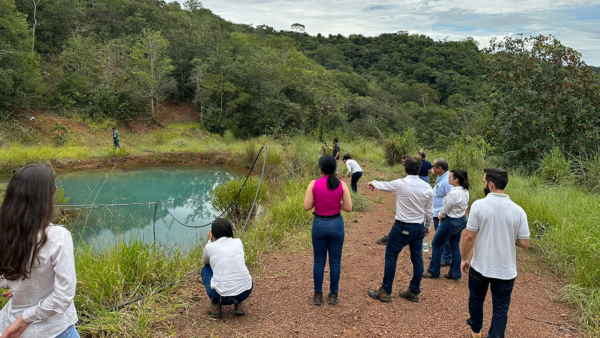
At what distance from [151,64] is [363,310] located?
22490mm

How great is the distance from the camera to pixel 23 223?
1.47 meters

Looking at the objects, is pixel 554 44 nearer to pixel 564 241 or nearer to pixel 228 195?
pixel 564 241

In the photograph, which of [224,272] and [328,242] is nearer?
[224,272]

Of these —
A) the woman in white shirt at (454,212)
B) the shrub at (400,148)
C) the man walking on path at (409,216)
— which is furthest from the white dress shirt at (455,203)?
the shrub at (400,148)

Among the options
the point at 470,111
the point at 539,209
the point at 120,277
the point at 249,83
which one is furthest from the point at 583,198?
the point at 249,83

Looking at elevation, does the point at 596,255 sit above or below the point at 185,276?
above

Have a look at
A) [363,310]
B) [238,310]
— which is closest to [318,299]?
[363,310]

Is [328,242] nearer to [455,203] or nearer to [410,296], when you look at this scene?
[410,296]

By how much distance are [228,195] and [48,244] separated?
6226 mm

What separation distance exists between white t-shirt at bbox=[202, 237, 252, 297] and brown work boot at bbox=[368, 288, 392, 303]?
1.29 m

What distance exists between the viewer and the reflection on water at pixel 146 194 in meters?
7.24

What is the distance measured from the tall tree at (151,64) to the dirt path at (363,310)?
20.5 meters

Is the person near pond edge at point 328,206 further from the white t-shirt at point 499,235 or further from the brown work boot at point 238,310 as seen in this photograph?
the white t-shirt at point 499,235

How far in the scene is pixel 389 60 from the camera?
4597cm
